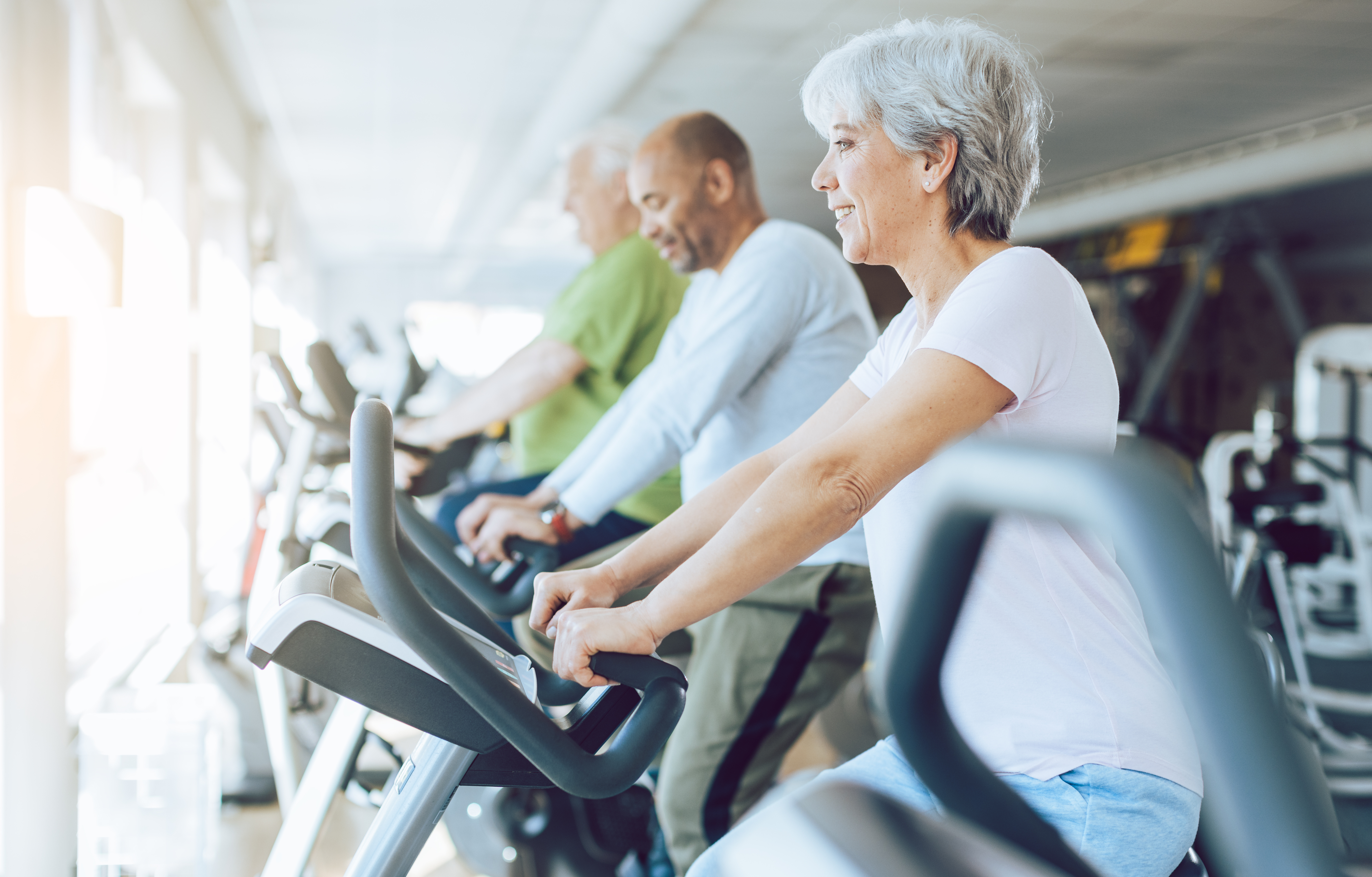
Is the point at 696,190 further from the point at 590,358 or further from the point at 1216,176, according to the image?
the point at 1216,176

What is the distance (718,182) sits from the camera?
1707mm

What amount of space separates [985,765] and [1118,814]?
1.23ft

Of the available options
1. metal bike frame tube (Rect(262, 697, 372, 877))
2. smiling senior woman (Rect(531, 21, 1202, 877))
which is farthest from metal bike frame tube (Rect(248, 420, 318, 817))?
smiling senior woman (Rect(531, 21, 1202, 877))

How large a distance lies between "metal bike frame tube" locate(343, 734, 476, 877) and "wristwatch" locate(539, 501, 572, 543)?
2.13ft

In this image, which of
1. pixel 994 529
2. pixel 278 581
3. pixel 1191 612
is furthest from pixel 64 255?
pixel 1191 612

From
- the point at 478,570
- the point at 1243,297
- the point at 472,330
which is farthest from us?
the point at 472,330

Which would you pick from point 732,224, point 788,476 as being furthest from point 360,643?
point 732,224

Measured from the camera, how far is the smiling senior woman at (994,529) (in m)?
0.80

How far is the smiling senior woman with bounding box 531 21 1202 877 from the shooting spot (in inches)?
31.6

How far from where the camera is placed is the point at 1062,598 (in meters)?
0.83

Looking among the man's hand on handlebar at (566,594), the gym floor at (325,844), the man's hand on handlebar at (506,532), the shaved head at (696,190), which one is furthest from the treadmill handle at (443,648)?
the gym floor at (325,844)

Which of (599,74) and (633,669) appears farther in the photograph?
(599,74)

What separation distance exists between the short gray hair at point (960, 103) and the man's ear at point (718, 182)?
0.69 metres

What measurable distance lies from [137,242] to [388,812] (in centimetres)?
346
